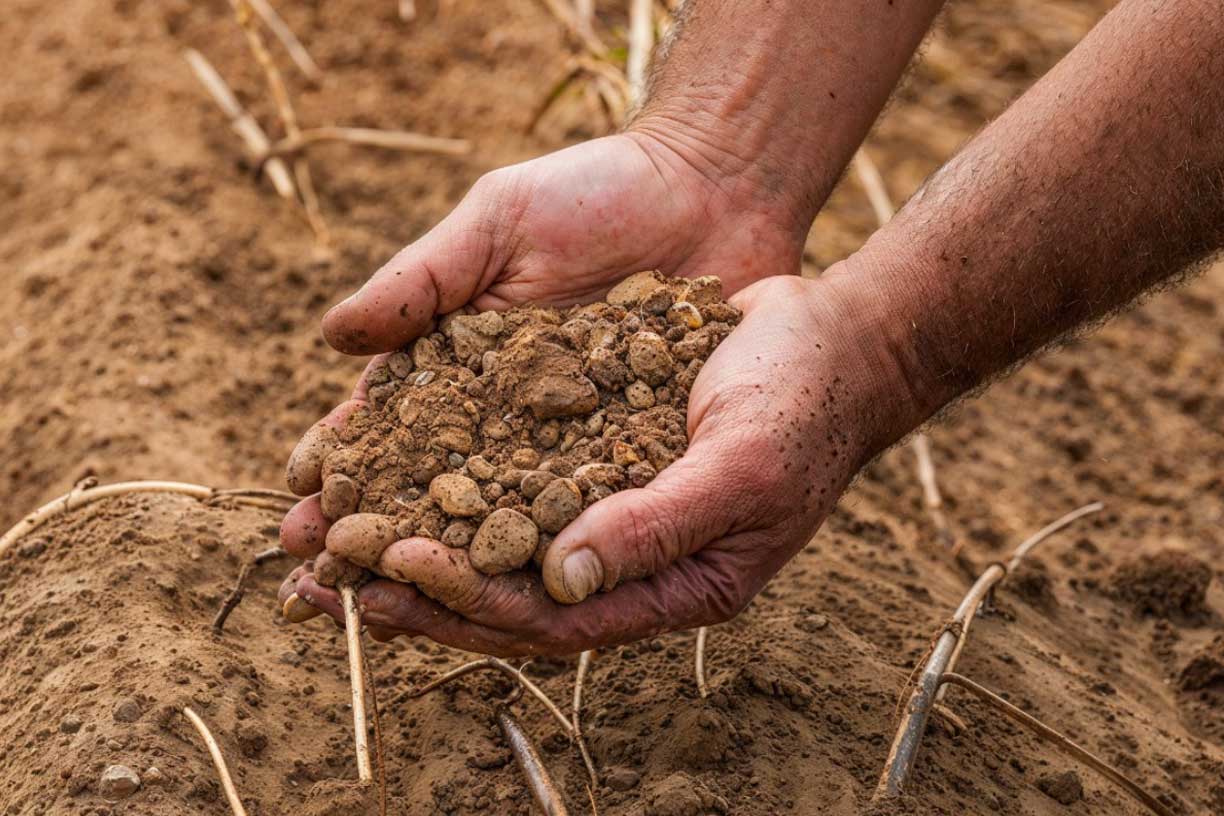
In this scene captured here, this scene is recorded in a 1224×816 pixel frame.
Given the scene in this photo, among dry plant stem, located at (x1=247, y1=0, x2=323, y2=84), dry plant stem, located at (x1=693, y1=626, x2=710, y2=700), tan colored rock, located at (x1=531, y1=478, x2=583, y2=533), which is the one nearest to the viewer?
tan colored rock, located at (x1=531, y1=478, x2=583, y2=533)

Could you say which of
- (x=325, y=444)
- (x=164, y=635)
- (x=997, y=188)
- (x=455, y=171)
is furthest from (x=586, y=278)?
(x=455, y=171)

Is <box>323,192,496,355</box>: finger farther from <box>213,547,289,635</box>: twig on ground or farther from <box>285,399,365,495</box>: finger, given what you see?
<box>213,547,289,635</box>: twig on ground

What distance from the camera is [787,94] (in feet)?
7.84

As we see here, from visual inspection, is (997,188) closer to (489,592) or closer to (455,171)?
(489,592)

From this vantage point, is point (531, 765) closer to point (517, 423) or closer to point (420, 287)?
point (517, 423)

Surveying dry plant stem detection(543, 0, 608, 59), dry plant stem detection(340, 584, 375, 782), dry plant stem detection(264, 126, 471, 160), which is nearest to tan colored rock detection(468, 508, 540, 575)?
dry plant stem detection(340, 584, 375, 782)

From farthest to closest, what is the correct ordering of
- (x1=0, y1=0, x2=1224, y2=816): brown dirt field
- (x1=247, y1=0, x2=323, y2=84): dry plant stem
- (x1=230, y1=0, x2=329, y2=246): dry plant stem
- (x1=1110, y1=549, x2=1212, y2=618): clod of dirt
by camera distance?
(x1=247, y1=0, x2=323, y2=84): dry plant stem, (x1=230, y1=0, x2=329, y2=246): dry plant stem, (x1=1110, y1=549, x2=1212, y2=618): clod of dirt, (x1=0, y1=0, x2=1224, y2=816): brown dirt field

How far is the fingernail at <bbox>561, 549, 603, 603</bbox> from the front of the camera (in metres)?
1.70

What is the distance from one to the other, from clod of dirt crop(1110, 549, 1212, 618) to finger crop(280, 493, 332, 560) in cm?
177

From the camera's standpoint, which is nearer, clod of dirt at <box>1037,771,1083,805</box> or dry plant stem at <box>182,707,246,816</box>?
dry plant stem at <box>182,707,246,816</box>

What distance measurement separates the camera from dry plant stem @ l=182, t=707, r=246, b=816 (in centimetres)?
171

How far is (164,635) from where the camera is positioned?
6.70ft

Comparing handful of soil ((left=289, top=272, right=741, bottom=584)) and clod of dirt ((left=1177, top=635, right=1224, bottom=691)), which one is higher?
handful of soil ((left=289, top=272, right=741, bottom=584))

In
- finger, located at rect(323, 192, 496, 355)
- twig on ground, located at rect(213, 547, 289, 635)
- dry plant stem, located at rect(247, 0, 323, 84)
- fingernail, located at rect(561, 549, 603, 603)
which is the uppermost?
dry plant stem, located at rect(247, 0, 323, 84)
